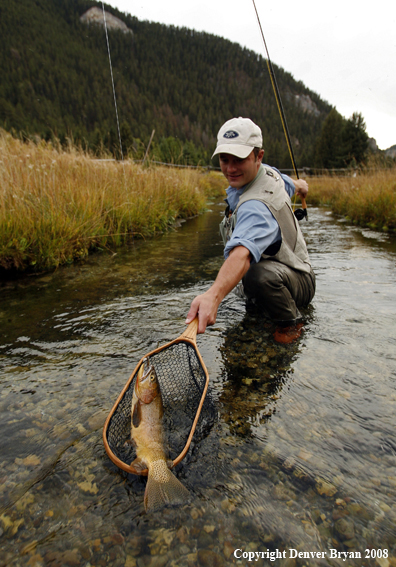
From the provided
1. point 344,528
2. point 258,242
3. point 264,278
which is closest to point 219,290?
point 258,242

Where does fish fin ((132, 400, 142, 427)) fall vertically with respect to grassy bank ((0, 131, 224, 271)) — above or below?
below

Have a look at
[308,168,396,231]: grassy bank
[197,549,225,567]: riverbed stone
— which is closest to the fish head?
[197,549,225,567]: riverbed stone

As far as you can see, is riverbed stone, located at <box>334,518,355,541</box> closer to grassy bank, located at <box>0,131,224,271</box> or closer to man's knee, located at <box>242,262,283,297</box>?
man's knee, located at <box>242,262,283,297</box>

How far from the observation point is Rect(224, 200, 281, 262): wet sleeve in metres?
2.60

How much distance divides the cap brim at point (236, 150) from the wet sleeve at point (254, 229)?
40 centimetres

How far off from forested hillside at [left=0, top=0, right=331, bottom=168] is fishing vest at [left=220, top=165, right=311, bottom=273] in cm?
7648

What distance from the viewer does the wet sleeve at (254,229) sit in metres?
2.60

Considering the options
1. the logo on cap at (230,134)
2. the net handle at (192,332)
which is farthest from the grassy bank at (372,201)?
the net handle at (192,332)

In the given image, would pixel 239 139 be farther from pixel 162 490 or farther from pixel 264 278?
pixel 162 490

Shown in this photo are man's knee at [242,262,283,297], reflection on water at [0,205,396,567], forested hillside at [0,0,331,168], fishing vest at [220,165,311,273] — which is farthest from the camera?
forested hillside at [0,0,331,168]

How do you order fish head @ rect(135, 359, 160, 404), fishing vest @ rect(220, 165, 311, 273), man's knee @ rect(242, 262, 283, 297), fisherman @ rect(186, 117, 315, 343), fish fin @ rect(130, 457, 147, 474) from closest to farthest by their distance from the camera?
fish fin @ rect(130, 457, 147, 474) < fish head @ rect(135, 359, 160, 404) < fisherman @ rect(186, 117, 315, 343) < fishing vest @ rect(220, 165, 311, 273) < man's knee @ rect(242, 262, 283, 297)

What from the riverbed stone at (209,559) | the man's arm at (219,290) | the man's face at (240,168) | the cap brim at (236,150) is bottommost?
the riverbed stone at (209,559)

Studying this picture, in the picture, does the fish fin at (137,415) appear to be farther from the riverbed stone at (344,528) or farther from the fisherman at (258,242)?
the riverbed stone at (344,528)

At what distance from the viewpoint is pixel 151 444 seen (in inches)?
73.9
